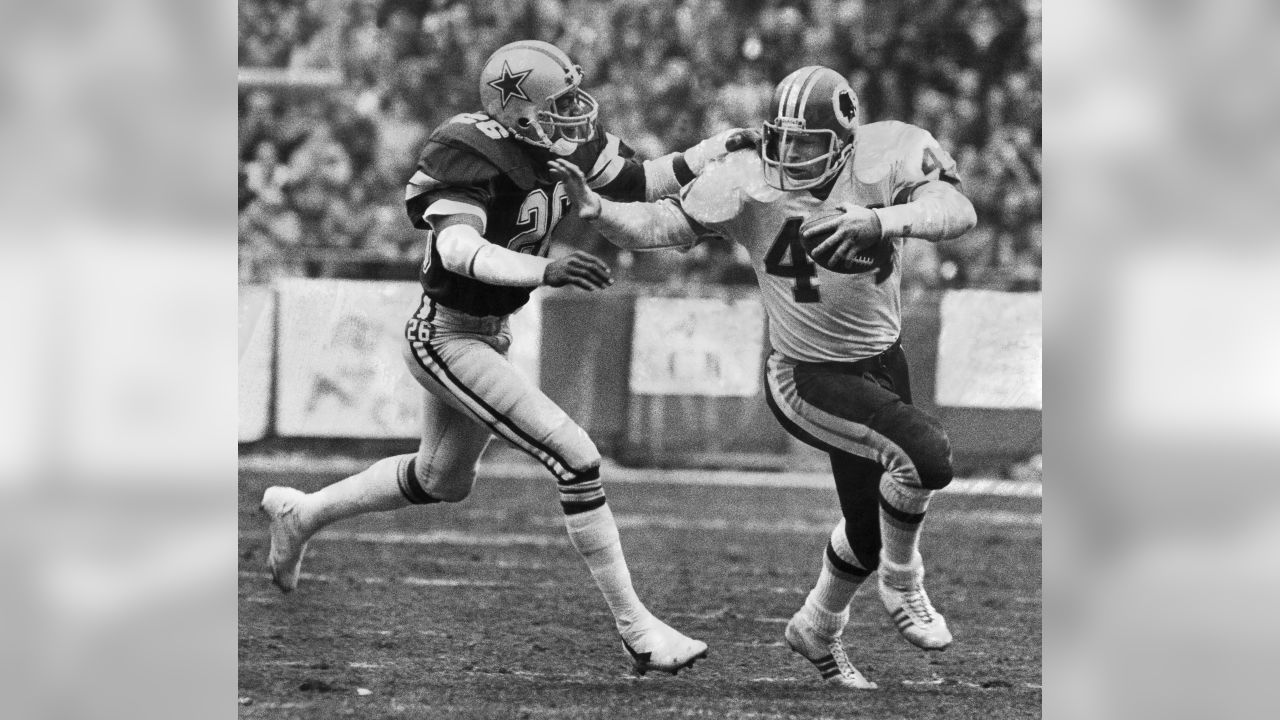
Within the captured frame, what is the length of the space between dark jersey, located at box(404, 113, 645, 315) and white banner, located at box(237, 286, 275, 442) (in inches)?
25.7

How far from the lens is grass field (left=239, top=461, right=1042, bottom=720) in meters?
4.23

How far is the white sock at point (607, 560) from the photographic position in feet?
13.4

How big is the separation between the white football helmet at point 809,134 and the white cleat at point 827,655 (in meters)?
1.35

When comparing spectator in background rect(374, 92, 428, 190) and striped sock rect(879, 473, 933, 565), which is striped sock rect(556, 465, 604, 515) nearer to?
striped sock rect(879, 473, 933, 565)

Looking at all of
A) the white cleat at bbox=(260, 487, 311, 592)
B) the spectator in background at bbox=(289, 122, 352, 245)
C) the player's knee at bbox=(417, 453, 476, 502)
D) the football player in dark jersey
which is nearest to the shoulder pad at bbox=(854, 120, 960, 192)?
the football player in dark jersey

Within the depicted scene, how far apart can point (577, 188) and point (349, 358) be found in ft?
3.36

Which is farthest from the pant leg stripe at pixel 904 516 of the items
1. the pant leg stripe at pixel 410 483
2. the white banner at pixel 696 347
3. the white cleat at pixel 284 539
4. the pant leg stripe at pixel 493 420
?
the white cleat at pixel 284 539

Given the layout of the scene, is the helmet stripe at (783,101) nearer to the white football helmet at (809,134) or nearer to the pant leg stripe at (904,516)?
the white football helmet at (809,134)

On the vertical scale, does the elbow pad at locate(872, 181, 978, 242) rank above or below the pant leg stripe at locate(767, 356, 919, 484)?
above

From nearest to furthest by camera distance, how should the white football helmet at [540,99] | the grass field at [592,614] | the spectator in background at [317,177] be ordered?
the white football helmet at [540,99], the grass field at [592,614], the spectator in background at [317,177]

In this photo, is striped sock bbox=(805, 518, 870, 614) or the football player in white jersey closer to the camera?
the football player in white jersey
